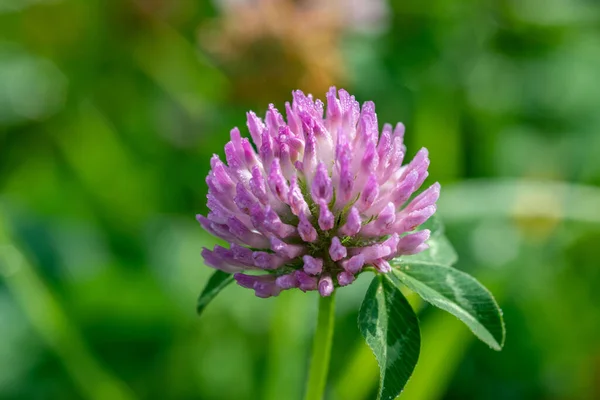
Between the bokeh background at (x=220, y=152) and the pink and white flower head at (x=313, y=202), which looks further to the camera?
the bokeh background at (x=220, y=152)

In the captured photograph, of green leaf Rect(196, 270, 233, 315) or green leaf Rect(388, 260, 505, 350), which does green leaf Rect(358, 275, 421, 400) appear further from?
green leaf Rect(196, 270, 233, 315)

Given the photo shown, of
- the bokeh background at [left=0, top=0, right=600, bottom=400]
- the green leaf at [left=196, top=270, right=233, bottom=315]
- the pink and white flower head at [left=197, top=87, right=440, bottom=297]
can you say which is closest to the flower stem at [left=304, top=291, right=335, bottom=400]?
the pink and white flower head at [left=197, top=87, right=440, bottom=297]

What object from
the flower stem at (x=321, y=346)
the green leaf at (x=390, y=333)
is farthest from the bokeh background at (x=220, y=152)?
the green leaf at (x=390, y=333)

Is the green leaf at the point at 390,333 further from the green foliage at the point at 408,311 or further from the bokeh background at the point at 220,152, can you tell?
the bokeh background at the point at 220,152

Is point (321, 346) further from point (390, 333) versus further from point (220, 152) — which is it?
point (220, 152)

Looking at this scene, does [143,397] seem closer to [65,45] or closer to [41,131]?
[41,131]

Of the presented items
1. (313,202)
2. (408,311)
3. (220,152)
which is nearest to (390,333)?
(408,311)

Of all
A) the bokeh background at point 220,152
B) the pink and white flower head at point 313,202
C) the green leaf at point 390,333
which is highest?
the pink and white flower head at point 313,202
